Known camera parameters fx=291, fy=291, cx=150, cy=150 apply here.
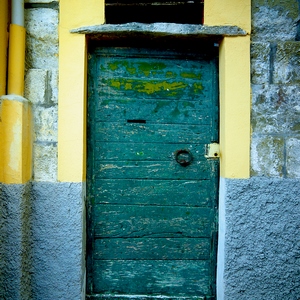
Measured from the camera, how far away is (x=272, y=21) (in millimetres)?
2139

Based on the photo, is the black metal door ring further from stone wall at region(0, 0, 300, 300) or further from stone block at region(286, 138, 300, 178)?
stone block at region(286, 138, 300, 178)

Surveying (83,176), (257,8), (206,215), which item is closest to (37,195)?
(83,176)

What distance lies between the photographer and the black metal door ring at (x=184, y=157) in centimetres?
224

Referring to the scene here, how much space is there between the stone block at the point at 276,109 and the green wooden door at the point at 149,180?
0.31m

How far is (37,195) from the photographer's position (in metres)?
2.07

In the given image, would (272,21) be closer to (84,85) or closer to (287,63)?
(287,63)

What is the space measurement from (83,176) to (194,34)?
1.32 meters

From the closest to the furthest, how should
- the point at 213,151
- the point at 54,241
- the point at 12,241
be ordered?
1. the point at 12,241
2. the point at 54,241
3. the point at 213,151

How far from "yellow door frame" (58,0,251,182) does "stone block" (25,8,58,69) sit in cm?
7

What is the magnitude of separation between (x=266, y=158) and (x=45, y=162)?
5.26 ft

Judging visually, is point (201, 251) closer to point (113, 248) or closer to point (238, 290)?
point (238, 290)

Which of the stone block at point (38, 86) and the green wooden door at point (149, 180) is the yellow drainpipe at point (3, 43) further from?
the green wooden door at point (149, 180)

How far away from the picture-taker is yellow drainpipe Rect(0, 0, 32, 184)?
1.98 meters

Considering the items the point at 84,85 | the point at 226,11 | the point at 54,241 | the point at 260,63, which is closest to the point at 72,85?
the point at 84,85
